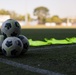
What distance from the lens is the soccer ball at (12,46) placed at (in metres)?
7.49

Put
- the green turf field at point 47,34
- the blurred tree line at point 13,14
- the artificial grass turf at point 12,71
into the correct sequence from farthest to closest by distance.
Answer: the blurred tree line at point 13,14 < the green turf field at point 47,34 < the artificial grass turf at point 12,71

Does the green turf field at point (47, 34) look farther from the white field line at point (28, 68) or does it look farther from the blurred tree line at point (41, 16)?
the blurred tree line at point (41, 16)

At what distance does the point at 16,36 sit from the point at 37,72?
8.62 ft

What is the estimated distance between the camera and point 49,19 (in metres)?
103

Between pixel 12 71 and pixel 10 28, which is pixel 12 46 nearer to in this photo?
pixel 10 28

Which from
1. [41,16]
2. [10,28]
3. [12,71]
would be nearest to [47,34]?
[10,28]

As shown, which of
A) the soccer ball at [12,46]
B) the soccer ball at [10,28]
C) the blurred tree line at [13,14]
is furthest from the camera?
the blurred tree line at [13,14]

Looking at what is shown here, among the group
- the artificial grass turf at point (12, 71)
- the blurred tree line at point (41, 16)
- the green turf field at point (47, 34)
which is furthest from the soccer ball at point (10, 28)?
the blurred tree line at point (41, 16)

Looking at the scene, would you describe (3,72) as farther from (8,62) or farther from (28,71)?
(8,62)

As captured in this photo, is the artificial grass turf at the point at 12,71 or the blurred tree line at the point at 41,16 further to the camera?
the blurred tree line at the point at 41,16

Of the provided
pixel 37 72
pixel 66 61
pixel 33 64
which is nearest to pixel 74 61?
pixel 66 61

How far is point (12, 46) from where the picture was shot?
749 centimetres

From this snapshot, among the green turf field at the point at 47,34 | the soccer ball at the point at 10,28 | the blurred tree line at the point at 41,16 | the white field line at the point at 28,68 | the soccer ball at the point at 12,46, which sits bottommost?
the blurred tree line at the point at 41,16

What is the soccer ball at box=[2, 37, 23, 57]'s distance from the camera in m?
7.49
